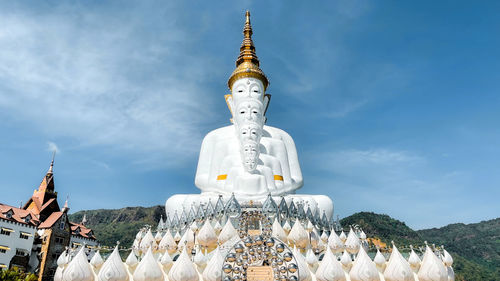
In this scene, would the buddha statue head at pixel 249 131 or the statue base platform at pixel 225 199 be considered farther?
the buddha statue head at pixel 249 131

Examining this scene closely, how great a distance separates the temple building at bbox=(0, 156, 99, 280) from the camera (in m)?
23.7

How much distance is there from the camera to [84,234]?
31172 millimetres

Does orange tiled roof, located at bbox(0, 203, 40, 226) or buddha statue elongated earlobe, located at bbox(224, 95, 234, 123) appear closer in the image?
orange tiled roof, located at bbox(0, 203, 40, 226)

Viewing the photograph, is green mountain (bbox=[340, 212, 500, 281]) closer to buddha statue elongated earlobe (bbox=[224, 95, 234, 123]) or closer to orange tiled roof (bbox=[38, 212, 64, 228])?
buddha statue elongated earlobe (bbox=[224, 95, 234, 123])

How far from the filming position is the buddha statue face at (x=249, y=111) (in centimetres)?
2086

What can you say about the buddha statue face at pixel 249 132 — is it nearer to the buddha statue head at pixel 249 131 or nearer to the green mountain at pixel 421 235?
the buddha statue head at pixel 249 131

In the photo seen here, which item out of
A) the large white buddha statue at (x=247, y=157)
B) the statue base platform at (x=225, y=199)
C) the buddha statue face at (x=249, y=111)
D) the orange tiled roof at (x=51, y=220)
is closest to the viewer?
the statue base platform at (x=225, y=199)

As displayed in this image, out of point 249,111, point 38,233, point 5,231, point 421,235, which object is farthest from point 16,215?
point 421,235

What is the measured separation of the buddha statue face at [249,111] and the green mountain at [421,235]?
1157 inches

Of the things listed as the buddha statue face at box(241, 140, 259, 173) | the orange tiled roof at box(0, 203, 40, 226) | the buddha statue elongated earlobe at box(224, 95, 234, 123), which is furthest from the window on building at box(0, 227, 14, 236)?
the buddha statue face at box(241, 140, 259, 173)

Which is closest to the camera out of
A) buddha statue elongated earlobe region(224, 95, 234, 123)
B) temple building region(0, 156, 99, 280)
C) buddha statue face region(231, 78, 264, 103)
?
buddha statue face region(231, 78, 264, 103)

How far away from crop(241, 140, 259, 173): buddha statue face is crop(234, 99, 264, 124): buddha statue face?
154 centimetres

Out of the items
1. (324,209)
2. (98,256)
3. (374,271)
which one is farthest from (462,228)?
(98,256)

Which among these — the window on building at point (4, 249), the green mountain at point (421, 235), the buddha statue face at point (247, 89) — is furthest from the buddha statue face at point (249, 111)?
the green mountain at point (421, 235)
